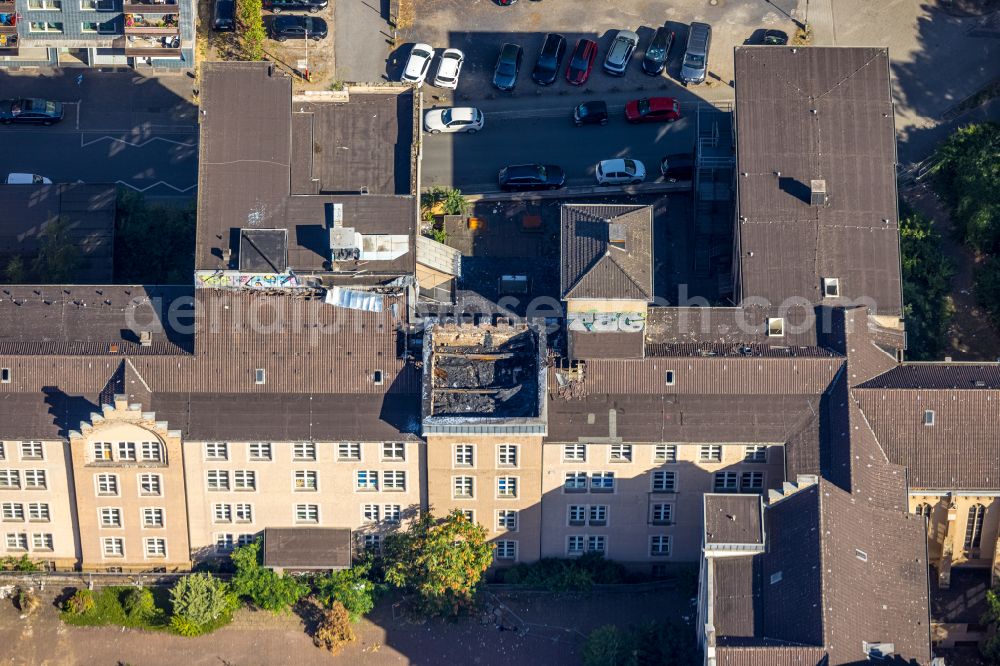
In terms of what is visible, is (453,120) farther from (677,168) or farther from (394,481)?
(394,481)

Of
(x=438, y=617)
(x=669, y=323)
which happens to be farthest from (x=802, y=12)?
(x=438, y=617)

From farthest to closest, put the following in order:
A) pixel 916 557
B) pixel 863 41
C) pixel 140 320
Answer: pixel 863 41
pixel 140 320
pixel 916 557

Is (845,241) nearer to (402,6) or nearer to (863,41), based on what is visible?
(863,41)

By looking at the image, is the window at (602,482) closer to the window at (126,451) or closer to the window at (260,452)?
the window at (260,452)

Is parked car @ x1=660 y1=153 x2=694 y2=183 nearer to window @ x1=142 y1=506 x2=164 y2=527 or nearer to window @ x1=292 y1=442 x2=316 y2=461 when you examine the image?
window @ x1=292 y1=442 x2=316 y2=461

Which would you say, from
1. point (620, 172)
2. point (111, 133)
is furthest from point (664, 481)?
point (111, 133)

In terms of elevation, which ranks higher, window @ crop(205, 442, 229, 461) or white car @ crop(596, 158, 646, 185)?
white car @ crop(596, 158, 646, 185)

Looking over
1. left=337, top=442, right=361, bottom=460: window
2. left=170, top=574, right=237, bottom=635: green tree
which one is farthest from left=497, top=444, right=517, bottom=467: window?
left=170, top=574, right=237, bottom=635: green tree
